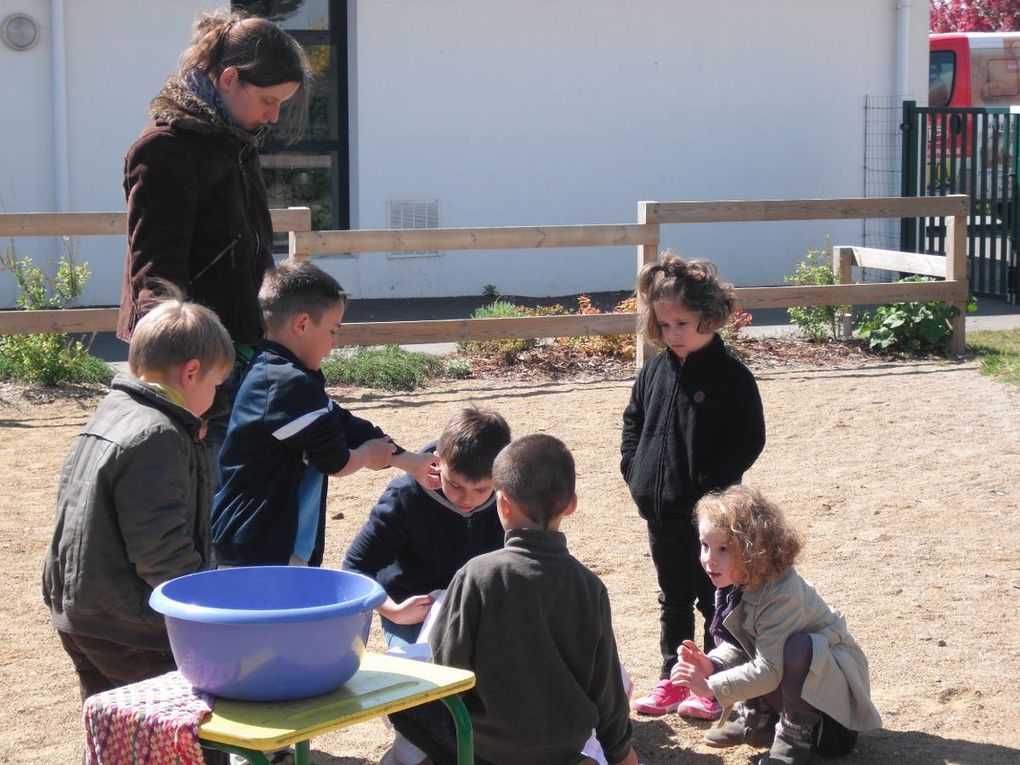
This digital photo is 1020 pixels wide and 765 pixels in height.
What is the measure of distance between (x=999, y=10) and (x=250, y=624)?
26179mm

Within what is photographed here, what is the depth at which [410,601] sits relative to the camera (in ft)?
11.4

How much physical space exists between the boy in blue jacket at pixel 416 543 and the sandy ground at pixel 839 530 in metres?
0.44

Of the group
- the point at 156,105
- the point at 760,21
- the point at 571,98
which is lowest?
the point at 156,105

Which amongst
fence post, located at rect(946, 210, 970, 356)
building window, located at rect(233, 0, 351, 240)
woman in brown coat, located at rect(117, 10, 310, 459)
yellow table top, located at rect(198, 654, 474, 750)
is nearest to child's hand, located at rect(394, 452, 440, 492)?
woman in brown coat, located at rect(117, 10, 310, 459)

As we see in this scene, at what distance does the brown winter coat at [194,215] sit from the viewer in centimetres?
345

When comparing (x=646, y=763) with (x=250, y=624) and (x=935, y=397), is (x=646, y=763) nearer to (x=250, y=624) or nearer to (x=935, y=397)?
(x=250, y=624)

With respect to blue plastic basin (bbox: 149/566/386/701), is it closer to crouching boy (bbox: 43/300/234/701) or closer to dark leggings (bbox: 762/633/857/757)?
crouching boy (bbox: 43/300/234/701)

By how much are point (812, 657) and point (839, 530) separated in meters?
2.43

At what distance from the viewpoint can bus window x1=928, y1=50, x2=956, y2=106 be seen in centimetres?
1733

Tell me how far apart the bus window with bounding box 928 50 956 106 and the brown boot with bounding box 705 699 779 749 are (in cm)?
1516

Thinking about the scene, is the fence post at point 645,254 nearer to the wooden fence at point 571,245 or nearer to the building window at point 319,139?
the wooden fence at point 571,245

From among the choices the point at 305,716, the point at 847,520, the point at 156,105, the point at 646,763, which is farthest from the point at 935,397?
the point at 305,716

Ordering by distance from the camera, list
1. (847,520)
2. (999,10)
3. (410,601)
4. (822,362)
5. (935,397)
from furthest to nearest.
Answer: (999,10) → (822,362) → (935,397) → (847,520) → (410,601)

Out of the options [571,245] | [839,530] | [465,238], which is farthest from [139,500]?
[571,245]
